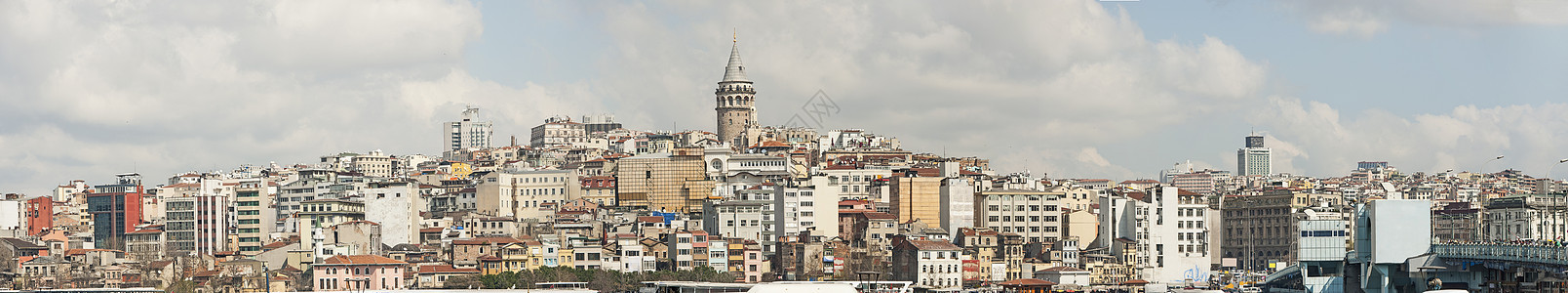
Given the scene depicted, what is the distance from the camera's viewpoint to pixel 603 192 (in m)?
75.6

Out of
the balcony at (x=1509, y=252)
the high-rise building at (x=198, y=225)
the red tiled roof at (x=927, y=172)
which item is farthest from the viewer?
the red tiled roof at (x=927, y=172)

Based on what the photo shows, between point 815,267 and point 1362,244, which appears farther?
point 815,267

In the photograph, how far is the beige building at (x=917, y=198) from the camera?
224ft

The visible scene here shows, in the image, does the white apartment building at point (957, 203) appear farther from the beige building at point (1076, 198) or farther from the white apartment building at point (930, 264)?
the white apartment building at point (930, 264)

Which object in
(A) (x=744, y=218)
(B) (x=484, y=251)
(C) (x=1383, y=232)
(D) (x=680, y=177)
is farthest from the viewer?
(D) (x=680, y=177)

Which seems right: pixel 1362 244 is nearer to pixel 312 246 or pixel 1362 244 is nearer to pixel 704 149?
pixel 312 246

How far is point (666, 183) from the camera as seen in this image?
7275 centimetres

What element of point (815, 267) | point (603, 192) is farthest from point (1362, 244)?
point (603, 192)

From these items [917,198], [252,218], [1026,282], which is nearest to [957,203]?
[917,198]

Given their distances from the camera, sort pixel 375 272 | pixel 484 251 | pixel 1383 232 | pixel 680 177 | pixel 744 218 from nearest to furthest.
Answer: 1. pixel 1383 232
2. pixel 375 272
3. pixel 484 251
4. pixel 744 218
5. pixel 680 177

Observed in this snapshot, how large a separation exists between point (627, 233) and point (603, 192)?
13.9 m

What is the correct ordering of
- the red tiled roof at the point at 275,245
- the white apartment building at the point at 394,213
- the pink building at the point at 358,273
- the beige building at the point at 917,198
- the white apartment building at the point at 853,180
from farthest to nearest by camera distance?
the white apartment building at the point at 853,180
the beige building at the point at 917,198
the white apartment building at the point at 394,213
the red tiled roof at the point at 275,245
the pink building at the point at 358,273

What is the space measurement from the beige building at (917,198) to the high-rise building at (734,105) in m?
27.2

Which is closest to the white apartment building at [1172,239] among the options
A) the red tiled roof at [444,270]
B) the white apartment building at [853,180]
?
the white apartment building at [853,180]
